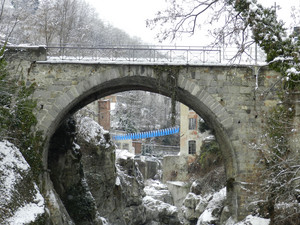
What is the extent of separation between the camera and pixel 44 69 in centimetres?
1140

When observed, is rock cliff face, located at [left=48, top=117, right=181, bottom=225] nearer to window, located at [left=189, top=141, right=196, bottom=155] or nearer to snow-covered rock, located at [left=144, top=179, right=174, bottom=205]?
snow-covered rock, located at [left=144, top=179, right=174, bottom=205]

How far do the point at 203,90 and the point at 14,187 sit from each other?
5.44m

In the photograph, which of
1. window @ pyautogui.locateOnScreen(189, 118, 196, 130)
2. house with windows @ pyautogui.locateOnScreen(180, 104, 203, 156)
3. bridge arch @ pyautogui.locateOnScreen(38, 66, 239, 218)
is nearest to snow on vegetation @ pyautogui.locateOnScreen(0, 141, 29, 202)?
bridge arch @ pyautogui.locateOnScreen(38, 66, 239, 218)

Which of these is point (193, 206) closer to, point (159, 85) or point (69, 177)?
point (69, 177)

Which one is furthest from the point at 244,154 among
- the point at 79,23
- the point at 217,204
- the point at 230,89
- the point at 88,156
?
the point at 79,23

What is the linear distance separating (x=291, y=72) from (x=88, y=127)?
42.7 ft

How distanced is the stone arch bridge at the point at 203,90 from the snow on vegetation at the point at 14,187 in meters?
1.50

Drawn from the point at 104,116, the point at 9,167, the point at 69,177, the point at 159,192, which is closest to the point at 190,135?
the point at 159,192

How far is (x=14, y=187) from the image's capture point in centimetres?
870

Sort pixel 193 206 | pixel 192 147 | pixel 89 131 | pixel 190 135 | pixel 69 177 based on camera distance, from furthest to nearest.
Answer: pixel 190 135 < pixel 192 147 < pixel 193 206 < pixel 89 131 < pixel 69 177

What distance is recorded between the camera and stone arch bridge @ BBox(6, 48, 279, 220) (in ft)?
37.0

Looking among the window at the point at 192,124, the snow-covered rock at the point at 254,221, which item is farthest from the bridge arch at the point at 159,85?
the window at the point at 192,124

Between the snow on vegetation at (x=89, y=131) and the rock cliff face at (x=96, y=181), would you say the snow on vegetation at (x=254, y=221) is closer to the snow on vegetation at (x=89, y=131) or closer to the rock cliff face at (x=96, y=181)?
Result: the rock cliff face at (x=96, y=181)

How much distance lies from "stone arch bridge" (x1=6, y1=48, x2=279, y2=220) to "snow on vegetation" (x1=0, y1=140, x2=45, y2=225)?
→ 1496mm
